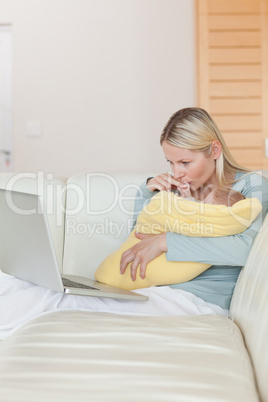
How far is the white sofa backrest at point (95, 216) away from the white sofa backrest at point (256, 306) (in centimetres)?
62

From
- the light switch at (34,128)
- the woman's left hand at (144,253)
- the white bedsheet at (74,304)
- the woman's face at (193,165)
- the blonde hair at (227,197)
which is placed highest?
the light switch at (34,128)

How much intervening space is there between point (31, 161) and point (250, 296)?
305cm

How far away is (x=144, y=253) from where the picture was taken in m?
1.58

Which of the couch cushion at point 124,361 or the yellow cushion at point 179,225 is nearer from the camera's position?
the couch cushion at point 124,361

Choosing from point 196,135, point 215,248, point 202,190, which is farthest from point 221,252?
point 196,135

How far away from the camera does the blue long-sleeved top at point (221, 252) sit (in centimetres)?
150

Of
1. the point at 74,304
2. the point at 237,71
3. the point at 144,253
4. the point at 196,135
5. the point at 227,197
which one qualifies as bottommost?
the point at 74,304

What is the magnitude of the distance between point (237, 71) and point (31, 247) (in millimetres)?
2603

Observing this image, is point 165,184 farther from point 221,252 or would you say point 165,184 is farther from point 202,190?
point 221,252

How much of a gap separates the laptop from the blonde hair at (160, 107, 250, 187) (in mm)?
534

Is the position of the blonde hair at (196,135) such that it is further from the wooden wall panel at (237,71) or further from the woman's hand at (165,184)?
the wooden wall panel at (237,71)

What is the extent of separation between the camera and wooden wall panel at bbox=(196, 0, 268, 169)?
3523 millimetres

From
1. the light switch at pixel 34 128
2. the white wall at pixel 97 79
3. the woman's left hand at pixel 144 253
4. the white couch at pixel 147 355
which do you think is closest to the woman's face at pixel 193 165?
the woman's left hand at pixel 144 253

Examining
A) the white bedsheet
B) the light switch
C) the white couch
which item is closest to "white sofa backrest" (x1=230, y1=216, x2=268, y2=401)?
the white couch
